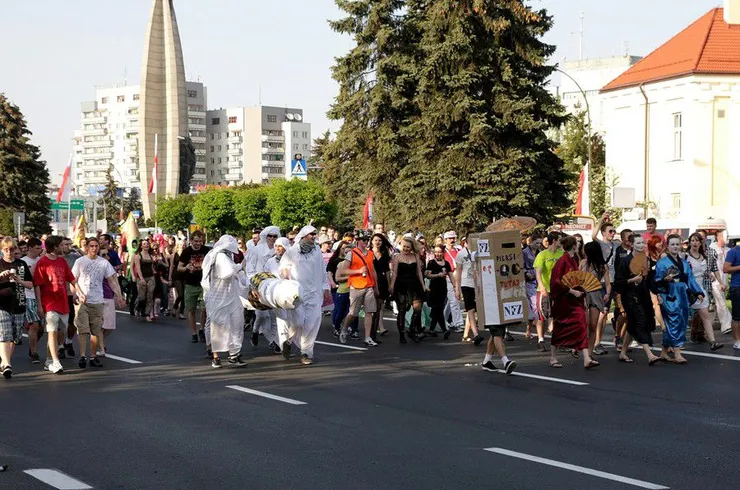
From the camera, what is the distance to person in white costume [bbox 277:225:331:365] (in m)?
16.8

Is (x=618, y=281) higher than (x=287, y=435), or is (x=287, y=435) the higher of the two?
(x=618, y=281)

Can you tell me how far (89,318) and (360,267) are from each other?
5216mm

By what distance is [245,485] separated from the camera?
327 inches

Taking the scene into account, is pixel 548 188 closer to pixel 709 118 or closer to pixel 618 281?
A: pixel 709 118

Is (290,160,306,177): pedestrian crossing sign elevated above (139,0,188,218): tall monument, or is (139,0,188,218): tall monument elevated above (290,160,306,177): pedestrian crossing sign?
(139,0,188,218): tall monument

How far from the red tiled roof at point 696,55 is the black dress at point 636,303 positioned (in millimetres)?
34456

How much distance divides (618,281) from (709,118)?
1357 inches

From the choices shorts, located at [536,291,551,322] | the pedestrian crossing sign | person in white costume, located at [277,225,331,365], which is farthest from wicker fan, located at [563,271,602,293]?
the pedestrian crossing sign

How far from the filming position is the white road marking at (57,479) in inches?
330

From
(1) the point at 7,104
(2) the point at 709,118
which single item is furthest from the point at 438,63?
(1) the point at 7,104

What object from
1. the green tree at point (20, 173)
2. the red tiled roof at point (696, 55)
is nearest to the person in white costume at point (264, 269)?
the red tiled roof at point (696, 55)

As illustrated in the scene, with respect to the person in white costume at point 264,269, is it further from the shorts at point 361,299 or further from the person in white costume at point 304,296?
the shorts at point 361,299

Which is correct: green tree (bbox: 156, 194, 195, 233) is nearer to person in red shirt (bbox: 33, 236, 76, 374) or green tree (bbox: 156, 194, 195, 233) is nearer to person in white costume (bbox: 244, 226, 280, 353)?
person in white costume (bbox: 244, 226, 280, 353)

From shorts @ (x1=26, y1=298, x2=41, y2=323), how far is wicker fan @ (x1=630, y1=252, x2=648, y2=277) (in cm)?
825
